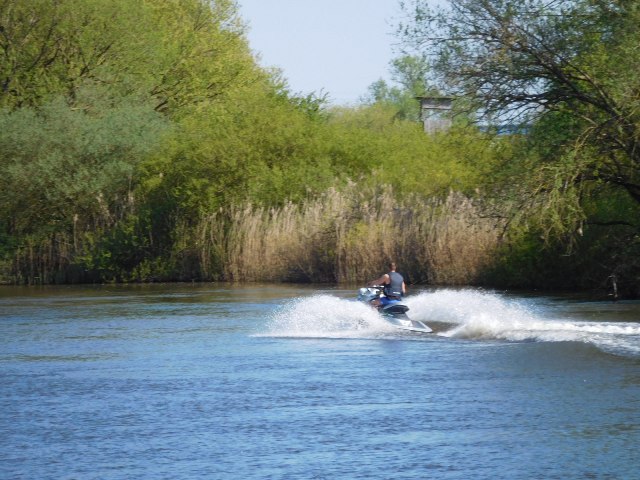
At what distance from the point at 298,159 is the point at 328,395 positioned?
106 feet

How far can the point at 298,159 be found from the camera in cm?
4809

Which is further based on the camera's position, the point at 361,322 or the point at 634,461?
the point at 361,322

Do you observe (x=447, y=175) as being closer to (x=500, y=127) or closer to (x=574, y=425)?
(x=500, y=127)

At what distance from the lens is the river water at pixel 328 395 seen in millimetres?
12086

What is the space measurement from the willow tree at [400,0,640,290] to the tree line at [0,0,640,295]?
0.18 ft

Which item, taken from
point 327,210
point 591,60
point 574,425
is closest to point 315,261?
point 327,210

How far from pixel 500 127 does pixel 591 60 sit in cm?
302

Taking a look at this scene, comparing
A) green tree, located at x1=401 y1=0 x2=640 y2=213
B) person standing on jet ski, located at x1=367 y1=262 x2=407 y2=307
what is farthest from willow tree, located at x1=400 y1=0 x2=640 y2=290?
person standing on jet ski, located at x1=367 y1=262 x2=407 y2=307

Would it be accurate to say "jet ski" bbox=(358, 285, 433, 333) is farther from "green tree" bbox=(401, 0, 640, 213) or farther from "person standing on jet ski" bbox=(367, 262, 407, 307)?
"green tree" bbox=(401, 0, 640, 213)

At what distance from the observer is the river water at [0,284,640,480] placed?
12086mm

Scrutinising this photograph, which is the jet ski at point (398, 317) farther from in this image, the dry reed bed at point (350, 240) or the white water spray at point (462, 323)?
the dry reed bed at point (350, 240)

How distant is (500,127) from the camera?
3231cm

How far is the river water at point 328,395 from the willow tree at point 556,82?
3676 mm

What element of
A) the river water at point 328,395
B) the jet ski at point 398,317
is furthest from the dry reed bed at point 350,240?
the jet ski at point 398,317
